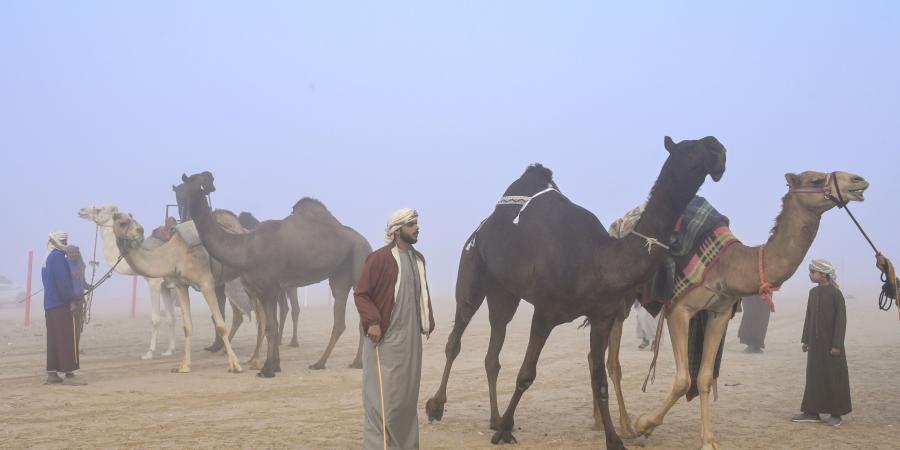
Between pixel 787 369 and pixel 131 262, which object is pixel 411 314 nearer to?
pixel 131 262

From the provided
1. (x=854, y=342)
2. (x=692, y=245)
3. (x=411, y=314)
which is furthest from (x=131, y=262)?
(x=854, y=342)

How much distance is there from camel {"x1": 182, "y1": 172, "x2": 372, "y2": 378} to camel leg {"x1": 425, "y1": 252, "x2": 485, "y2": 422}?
426 centimetres

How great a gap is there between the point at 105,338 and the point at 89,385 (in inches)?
324

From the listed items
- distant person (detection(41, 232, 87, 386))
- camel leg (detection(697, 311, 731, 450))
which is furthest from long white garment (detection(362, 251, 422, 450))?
distant person (detection(41, 232, 87, 386))

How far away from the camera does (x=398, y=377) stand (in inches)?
245

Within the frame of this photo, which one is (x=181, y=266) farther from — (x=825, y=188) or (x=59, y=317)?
(x=825, y=188)

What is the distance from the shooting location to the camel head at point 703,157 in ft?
21.4

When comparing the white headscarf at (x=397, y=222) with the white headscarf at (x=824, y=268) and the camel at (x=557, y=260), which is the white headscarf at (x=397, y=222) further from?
the white headscarf at (x=824, y=268)

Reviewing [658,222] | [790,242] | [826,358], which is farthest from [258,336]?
[790,242]

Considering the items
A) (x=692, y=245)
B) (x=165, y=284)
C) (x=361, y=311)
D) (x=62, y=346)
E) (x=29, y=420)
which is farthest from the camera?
(x=165, y=284)

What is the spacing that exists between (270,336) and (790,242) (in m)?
7.90

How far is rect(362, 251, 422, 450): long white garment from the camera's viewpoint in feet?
20.2

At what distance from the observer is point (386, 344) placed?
627cm

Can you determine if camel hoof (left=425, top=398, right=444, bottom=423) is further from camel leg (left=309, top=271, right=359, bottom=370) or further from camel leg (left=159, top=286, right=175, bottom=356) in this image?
camel leg (left=159, top=286, right=175, bottom=356)
